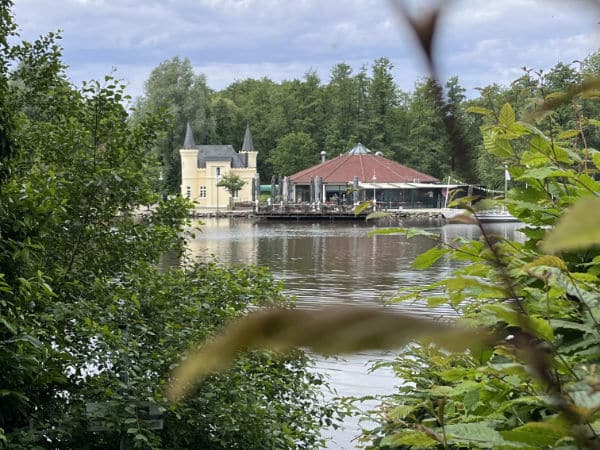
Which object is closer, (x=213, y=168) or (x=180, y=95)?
(x=180, y=95)

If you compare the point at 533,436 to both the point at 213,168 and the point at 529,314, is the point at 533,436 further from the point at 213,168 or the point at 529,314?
the point at 213,168

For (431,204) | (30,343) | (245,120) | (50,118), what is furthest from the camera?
(245,120)

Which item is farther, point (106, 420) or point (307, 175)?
point (307, 175)

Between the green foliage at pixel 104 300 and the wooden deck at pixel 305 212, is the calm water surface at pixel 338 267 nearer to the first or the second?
the green foliage at pixel 104 300

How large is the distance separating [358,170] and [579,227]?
5480 centimetres

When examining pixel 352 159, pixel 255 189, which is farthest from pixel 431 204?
pixel 255 189

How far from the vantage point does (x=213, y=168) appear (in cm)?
6031

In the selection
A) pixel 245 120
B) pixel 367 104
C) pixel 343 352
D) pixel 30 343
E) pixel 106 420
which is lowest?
pixel 106 420

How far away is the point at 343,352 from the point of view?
12.2 inches

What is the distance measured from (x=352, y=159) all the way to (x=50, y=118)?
5111 cm

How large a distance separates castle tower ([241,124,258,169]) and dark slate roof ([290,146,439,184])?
489 cm

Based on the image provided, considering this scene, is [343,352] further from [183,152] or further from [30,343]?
[183,152]

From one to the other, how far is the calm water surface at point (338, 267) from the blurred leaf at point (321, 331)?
488cm

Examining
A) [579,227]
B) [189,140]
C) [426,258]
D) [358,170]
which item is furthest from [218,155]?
[579,227]
